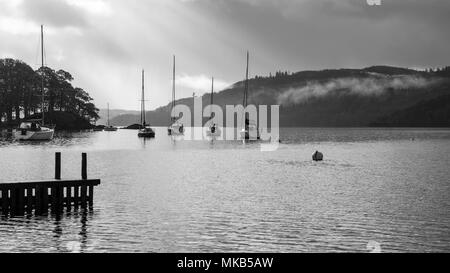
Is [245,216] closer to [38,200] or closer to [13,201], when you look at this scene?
[38,200]

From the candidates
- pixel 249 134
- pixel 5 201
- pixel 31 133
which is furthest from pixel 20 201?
pixel 249 134

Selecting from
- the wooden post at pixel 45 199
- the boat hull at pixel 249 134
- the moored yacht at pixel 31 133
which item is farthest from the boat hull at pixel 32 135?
the wooden post at pixel 45 199

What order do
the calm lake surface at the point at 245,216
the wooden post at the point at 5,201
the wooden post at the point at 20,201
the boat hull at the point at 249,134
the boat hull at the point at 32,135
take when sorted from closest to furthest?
the calm lake surface at the point at 245,216, the wooden post at the point at 20,201, the wooden post at the point at 5,201, the boat hull at the point at 32,135, the boat hull at the point at 249,134

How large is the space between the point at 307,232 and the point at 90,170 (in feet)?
143

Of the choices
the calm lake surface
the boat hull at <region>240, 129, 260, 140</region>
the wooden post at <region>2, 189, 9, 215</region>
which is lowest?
the calm lake surface

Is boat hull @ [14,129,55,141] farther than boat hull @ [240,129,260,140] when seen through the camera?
No

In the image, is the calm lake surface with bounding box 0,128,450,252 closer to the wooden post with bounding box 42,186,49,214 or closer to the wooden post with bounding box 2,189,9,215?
the wooden post with bounding box 42,186,49,214

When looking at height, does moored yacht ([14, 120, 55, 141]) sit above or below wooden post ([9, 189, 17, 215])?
above

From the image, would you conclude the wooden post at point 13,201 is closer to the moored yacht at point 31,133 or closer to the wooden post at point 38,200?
the wooden post at point 38,200

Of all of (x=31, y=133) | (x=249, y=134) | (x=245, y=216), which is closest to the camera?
(x=245, y=216)

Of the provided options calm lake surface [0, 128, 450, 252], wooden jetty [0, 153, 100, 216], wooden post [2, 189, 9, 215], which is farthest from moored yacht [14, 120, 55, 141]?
wooden post [2, 189, 9, 215]
